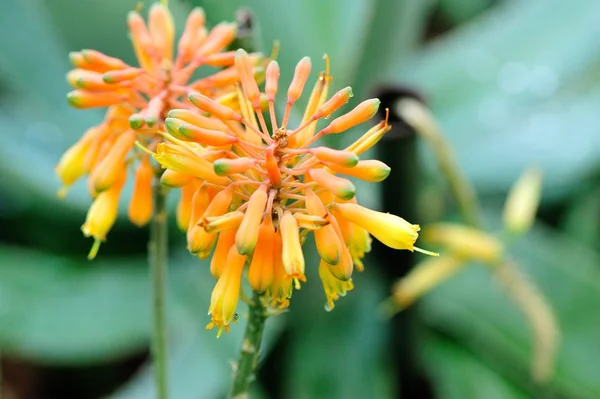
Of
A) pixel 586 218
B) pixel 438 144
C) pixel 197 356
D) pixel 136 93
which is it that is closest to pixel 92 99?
pixel 136 93

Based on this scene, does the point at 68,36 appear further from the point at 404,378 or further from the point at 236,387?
the point at 236,387

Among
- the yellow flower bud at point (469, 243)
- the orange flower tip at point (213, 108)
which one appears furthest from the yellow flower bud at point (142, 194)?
the yellow flower bud at point (469, 243)

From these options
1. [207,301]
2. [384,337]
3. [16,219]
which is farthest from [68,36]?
[384,337]

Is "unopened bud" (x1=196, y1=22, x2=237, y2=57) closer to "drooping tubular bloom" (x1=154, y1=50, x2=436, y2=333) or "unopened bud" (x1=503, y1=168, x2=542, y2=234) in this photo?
"drooping tubular bloom" (x1=154, y1=50, x2=436, y2=333)

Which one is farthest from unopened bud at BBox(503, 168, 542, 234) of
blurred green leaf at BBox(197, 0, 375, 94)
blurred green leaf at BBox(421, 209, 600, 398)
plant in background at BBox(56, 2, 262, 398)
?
plant in background at BBox(56, 2, 262, 398)

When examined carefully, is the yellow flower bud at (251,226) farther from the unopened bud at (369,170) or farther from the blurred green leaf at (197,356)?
the blurred green leaf at (197,356)

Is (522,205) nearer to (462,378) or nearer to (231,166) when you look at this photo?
(462,378)
